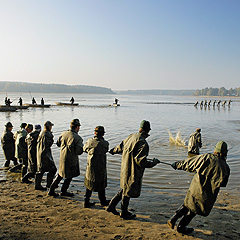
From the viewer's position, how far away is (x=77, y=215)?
215 inches

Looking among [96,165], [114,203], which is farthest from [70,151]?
[114,203]

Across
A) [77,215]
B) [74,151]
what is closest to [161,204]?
[77,215]

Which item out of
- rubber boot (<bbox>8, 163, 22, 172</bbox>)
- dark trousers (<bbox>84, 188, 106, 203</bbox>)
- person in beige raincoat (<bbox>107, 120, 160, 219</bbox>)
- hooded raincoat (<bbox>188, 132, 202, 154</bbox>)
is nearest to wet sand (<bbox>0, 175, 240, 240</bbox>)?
dark trousers (<bbox>84, 188, 106, 203</bbox>)

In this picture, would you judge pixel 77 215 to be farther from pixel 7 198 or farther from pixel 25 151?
pixel 25 151

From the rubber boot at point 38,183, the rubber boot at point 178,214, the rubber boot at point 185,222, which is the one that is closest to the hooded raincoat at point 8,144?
the rubber boot at point 38,183

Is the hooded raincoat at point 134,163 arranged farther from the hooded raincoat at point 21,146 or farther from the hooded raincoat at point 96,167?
the hooded raincoat at point 21,146

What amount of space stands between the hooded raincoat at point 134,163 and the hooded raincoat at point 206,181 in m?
0.95

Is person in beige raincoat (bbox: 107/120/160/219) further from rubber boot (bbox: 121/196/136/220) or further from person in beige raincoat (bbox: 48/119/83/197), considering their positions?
person in beige raincoat (bbox: 48/119/83/197)

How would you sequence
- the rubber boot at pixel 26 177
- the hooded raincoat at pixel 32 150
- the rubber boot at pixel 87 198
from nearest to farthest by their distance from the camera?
the rubber boot at pixel 87 198 → the hooded raincoat at pixel 32 150 → the rubber boot at pixel 26 177

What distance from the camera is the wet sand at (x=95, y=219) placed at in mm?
4648

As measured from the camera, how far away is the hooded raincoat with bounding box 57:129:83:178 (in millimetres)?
6297

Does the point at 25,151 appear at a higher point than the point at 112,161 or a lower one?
higher

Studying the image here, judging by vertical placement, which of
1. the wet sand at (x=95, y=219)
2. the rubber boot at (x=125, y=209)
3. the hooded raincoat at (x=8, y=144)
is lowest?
the wet sand at (x=95, y=219)

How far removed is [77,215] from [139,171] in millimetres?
1726
